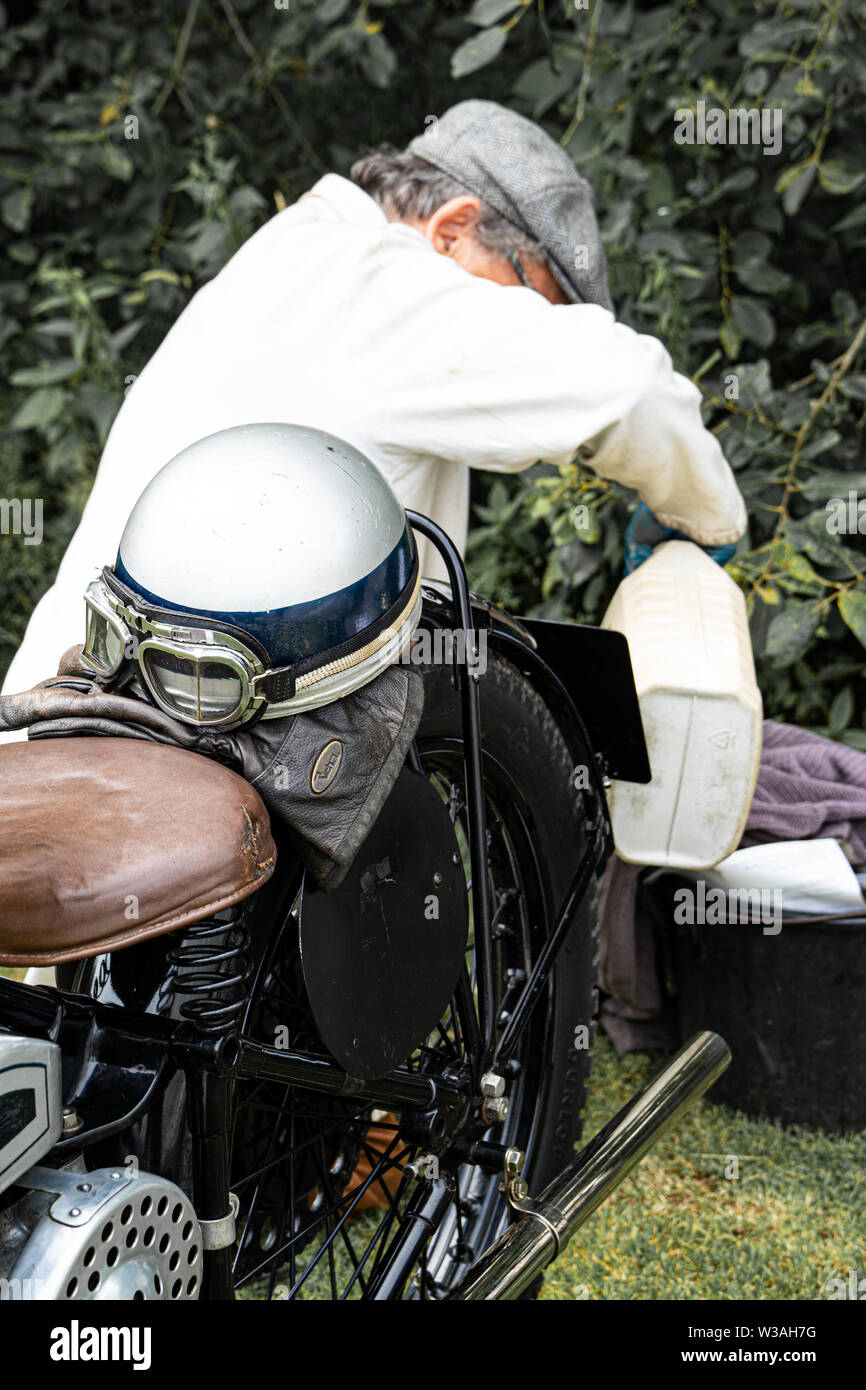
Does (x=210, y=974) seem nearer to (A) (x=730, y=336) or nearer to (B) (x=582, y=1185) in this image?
(B) (x=582, y=1185)

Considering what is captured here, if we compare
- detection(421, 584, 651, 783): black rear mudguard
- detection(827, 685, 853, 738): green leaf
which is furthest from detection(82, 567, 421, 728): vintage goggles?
detection(827, 685, 853, 738): green leaf

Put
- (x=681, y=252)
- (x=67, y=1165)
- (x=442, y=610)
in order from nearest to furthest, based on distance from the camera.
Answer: (x=67, y=1165), (x=442, y=610), (x=681, y=252)

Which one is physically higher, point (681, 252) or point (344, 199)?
point (344, 199)

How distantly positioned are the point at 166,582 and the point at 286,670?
0.40ft

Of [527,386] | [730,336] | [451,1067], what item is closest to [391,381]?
[527,386]

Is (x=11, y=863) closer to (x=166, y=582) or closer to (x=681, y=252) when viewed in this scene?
(x=166, y=582)

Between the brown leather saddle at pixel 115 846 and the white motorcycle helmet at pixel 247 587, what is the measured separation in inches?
3.1

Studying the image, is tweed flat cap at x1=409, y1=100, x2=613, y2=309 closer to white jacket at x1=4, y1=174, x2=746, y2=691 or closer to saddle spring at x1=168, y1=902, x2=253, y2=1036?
white jacket at x1=4, y1=174, x2=746, y2=691

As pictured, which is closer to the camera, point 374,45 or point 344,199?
point 344,199

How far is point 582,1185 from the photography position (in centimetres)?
153
